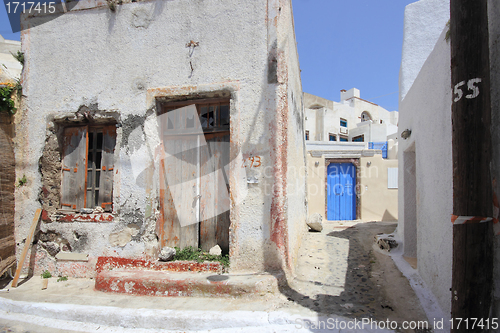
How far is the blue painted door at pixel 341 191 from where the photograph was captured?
489 inches

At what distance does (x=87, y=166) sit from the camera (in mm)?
4781

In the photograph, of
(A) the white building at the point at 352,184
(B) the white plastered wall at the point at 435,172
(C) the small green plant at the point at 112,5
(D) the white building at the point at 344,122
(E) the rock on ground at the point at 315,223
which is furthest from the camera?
(D) the white building at the point at 344,122

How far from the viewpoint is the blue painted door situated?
1241cm

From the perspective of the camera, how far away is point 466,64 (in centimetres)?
220

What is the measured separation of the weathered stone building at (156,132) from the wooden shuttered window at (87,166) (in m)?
0.02

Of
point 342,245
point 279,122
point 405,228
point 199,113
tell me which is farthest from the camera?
point 342,245

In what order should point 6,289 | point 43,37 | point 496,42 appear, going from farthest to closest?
point 43,37
point 6,289
point 496,42

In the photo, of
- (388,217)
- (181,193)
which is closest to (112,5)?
(181,193)

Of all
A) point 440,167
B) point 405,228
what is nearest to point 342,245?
point 405,228

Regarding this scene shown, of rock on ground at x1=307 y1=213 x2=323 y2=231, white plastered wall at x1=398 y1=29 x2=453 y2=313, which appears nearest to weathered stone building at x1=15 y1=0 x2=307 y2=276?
white plastered wall at x1=398 y1=29 x2=453 y2=313

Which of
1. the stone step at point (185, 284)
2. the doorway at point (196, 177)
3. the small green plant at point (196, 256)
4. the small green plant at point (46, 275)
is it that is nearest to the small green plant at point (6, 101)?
the doorway at point (196, 177)

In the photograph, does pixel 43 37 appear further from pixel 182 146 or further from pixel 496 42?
pixel 496 42

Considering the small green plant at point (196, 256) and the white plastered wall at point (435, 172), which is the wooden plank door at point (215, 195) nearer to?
Answer: the small green plant at point (196, 256)

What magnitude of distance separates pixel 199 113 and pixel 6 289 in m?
3.49
